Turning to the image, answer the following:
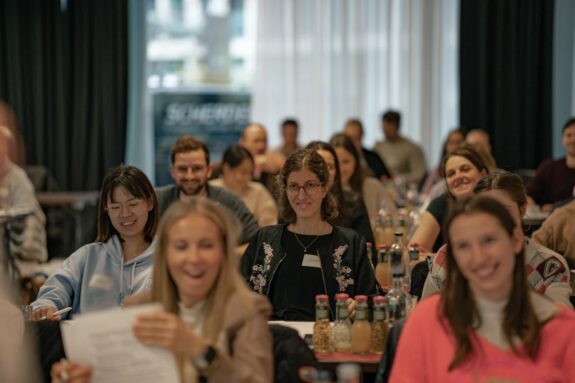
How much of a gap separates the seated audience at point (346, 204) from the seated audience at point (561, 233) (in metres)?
0.97

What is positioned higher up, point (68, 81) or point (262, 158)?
point (68, 81)

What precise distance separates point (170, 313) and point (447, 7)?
8.67 metres

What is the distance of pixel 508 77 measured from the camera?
10352 millimetres

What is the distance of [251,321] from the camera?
2523mm

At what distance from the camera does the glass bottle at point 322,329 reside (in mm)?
3416

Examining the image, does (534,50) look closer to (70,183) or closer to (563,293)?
(70,183)

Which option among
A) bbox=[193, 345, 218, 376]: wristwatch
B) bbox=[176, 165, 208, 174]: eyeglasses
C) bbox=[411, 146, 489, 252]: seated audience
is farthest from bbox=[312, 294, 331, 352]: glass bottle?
bbox=[176, 165, 208, 174]: eyeglasses

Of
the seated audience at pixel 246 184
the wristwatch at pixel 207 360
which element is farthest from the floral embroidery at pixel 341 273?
the seated audience at pixel 246 184

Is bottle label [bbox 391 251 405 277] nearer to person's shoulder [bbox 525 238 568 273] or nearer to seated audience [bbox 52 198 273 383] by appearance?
person's shoulder [bbox 525 238 568 273]

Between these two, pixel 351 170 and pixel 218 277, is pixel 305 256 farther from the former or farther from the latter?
pixel 351 170

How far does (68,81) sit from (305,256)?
22.1 ft

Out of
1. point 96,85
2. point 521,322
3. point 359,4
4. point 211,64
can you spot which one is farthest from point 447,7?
point 521,322

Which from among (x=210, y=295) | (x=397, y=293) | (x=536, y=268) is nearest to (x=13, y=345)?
(x=210, y=295)

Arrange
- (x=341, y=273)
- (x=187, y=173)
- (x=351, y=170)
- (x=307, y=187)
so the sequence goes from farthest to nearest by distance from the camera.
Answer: (x=351, y=170) → (x=187, y=173) → (x=307, y=187) → (x=341, y=273)
